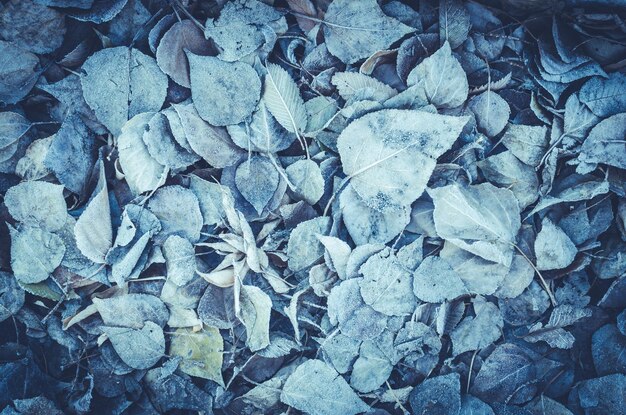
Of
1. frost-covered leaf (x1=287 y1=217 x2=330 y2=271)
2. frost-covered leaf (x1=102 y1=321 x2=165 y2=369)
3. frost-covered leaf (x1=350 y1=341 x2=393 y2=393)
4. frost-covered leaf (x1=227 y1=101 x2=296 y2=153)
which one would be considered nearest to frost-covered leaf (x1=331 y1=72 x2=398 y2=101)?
frost-covered leaf (x1=227 y1=101 x2=296 y2=153)

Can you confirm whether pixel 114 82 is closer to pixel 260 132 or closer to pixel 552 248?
pixel 260 132

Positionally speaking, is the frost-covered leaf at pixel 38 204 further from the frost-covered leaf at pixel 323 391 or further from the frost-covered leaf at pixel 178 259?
the frost-covered leaf at pixel 323 391

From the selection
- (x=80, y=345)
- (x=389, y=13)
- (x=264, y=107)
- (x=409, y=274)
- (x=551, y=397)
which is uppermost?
(x=389, y=13)

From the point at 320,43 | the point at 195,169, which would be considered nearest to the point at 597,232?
the point at 320,43

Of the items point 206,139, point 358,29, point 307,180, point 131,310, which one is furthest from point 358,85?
point 131,310

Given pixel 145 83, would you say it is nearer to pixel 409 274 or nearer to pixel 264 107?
pixel 264 107
